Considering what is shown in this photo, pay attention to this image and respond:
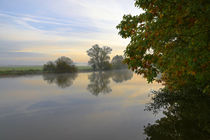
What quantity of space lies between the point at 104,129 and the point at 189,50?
7.04 m

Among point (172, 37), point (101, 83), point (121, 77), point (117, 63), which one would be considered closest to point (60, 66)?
point (121, 77)

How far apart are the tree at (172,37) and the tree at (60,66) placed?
62201 mm

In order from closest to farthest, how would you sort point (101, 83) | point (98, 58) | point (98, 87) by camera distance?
1. point (98, 87)
2. point (101, 83)
3. point (98, 58)

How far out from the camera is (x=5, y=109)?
14.4 metres

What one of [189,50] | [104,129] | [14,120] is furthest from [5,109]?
[189,50]

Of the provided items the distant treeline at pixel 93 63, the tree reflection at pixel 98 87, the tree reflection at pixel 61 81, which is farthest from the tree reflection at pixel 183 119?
the distant treeline at pixel 93 63

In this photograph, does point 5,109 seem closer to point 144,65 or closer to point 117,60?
point 144,65

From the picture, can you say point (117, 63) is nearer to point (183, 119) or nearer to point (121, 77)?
point (121, 77)

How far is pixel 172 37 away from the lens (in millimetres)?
6629

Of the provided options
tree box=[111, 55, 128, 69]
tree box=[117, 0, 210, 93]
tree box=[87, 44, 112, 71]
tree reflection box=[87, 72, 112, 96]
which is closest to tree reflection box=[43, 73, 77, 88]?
tree reflection box=[87, 72, 112, 96]

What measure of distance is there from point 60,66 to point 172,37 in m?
63.7

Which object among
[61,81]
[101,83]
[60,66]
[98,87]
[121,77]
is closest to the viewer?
[98,87]

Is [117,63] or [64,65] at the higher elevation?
[117,63]

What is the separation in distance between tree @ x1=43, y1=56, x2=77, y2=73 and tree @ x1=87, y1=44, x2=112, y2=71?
56.0ft
